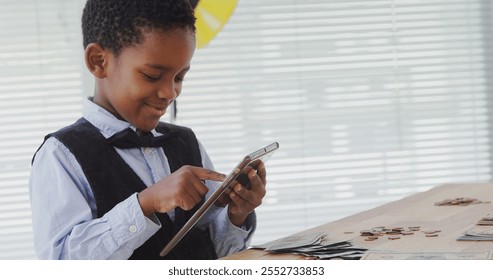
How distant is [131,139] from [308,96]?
5.99ft

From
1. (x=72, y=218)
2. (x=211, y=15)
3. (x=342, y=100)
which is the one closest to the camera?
(x=72, y=218)

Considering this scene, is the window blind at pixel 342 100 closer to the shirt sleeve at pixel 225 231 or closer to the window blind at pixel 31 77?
the window blind at pixel 31 77

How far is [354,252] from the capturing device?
950 millimetres

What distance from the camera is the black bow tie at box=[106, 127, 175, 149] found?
1213 millimetres

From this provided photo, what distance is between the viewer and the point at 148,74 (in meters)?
1.18

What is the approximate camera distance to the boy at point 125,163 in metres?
1.10

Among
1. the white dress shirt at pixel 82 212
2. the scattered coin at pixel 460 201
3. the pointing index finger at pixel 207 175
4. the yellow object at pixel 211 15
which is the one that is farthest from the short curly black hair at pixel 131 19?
the yellow object at pixel 211 15

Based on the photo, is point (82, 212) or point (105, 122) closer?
point (82, 212)

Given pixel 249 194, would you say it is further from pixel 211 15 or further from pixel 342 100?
pixel 342 100

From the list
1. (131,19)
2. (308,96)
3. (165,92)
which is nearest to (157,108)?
(165,92)

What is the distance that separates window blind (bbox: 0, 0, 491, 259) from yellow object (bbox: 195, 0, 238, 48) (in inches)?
37.7

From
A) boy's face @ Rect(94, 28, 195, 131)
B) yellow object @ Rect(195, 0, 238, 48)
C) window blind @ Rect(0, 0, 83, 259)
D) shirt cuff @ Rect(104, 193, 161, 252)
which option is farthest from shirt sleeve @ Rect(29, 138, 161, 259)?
window blind @ Rect(0, 0, 83, 259)
